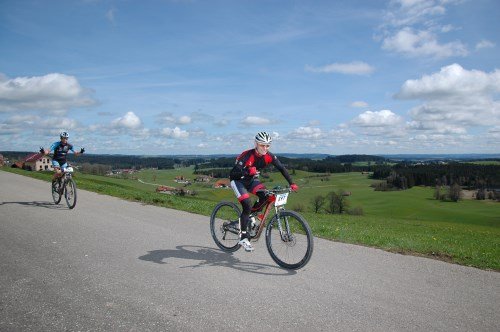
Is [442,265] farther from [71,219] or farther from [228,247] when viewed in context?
[71,219]

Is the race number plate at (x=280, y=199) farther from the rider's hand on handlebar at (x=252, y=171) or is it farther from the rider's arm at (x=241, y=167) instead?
the rider's arm at (x=241, y=167)

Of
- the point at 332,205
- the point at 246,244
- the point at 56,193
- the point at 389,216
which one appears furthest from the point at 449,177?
the point at 246,244

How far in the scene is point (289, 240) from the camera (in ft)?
Result: 22.1

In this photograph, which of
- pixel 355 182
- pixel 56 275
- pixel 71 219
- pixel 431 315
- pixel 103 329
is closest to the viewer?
pixel 103 329

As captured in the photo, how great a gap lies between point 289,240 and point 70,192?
982 cm

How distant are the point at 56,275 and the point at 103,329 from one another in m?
2.23

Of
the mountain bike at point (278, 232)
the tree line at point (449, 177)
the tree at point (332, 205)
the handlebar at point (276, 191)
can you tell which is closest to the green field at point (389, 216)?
the mountain bike at point (278, 232)

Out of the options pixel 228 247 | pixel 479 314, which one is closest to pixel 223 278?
pixel 228 247

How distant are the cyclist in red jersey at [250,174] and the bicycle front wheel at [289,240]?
51cm

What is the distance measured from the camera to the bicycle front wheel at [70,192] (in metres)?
13.1

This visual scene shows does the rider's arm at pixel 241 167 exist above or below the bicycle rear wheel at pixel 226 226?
above

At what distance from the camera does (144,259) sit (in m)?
6.84

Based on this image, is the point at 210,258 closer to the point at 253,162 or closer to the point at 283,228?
the point at 283,228

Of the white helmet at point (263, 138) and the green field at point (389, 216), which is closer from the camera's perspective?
the white helmet at point (263, 138)
